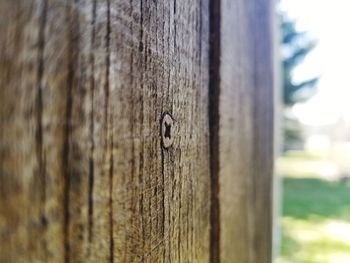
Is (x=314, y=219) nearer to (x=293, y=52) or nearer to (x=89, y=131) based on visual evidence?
(x=293, y=52)

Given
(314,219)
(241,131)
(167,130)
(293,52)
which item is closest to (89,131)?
(167,130)

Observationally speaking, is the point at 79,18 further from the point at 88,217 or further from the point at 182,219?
the point at 182,219

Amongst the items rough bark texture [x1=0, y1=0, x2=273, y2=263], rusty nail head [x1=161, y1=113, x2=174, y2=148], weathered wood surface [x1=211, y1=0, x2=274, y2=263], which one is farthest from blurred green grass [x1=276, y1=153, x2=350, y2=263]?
rusty nail head [x1=161, y1=113, x2=174, y2=148]

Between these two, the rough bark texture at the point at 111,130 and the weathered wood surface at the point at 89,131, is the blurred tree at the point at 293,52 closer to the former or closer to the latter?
the rough bark texture at the point at 111,130

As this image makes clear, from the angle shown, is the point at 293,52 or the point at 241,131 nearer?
the point at 241,131

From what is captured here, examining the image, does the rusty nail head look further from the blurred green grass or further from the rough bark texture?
the blurred green grass

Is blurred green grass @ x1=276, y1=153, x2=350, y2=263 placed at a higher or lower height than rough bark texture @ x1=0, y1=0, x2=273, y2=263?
lower

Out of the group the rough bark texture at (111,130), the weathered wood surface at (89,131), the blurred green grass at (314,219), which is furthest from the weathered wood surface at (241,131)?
the blurred green grass at (314,219)
